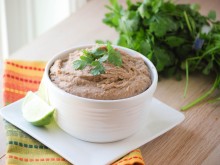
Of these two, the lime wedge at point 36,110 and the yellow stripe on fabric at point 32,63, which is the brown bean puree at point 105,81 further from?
the yellow stripe on fabric at point 32,63

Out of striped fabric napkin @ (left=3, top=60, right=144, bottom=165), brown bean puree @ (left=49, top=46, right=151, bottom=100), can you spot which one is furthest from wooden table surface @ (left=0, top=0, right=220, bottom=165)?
brown bean puree @ (left=49, top=46, right=151, bottom=100)

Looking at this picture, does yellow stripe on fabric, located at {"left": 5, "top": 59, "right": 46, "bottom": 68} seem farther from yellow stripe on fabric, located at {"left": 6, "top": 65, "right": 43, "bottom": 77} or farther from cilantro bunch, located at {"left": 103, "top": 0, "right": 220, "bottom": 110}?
cilantro bunch, located at {"left": 103, "top": 0, "right": 220, "bottom": 110}

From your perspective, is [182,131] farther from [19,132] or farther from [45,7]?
[45,7]

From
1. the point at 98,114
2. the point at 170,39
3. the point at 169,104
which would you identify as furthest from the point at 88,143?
the point at 170,39

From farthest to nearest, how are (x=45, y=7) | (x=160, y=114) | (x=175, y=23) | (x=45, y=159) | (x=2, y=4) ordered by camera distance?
(x=45, y=7), (x=2, y=4), (x=175, y=23), (x=160, y=114), (x=45, y=159)

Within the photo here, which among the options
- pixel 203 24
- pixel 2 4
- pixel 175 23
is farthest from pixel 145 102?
pixel 2 4

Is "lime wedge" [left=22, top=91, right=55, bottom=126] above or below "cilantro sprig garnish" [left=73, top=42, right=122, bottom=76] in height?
below

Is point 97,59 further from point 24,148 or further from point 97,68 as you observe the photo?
point 24,148
